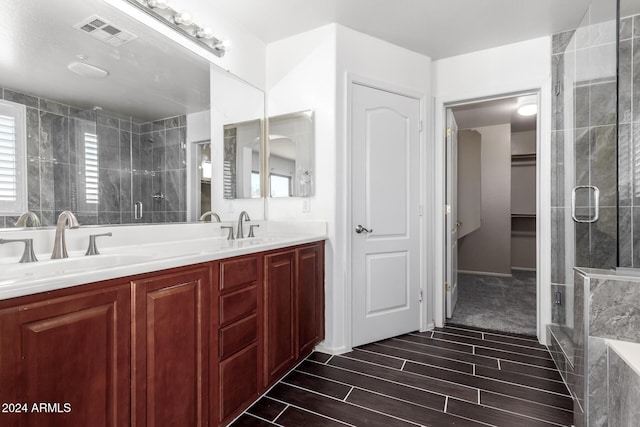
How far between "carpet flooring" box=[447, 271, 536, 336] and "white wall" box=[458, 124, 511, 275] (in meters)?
0.30

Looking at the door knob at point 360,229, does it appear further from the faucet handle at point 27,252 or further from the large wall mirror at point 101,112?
the faucet handle at point 27,252

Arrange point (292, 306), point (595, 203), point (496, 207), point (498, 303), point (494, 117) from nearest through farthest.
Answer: point (595, 203) < point (292, 306) < point (498, 303) < point (494, 117) < point (496, 207)

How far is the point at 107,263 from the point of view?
4.47ft

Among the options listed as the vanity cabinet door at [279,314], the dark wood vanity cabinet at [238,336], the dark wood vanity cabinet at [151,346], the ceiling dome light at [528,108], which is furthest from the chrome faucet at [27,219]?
the ceiling dome light at [528,108]

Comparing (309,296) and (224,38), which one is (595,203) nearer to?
(309,296)

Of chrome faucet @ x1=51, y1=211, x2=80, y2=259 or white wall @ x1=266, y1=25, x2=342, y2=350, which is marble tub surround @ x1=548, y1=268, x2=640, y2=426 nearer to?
white wall @ x1=266, y1=25, x2=342, y2=350

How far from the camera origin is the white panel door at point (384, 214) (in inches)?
96.6

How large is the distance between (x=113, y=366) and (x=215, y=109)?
5.66 feet

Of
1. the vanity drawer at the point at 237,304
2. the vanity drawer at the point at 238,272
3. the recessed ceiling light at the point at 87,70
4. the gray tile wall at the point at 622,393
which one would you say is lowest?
the gray tile wall at the point at 622,393

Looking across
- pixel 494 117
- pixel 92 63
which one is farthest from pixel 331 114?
pixel 494 117

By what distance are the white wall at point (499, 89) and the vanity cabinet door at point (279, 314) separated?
5.00ft

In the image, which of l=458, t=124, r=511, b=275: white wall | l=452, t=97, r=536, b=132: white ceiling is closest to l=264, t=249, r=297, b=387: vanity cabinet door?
l=452, t=97, r=536, b=132: white ceiling

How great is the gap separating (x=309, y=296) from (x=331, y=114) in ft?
4.40

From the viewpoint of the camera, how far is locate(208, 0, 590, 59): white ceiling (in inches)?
83.2
